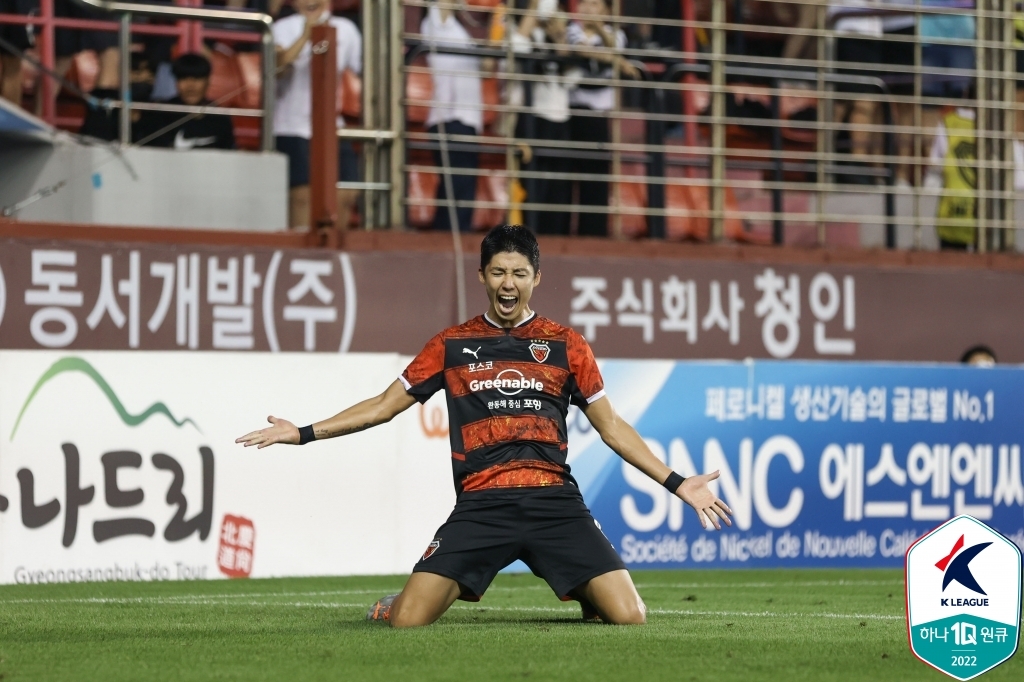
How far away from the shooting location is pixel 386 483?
1253cm

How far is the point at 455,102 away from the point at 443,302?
1704 millimetres

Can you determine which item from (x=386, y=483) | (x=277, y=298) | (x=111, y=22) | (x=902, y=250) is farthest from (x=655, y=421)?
(x=111, y=22)

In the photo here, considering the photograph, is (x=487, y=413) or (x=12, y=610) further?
(x=12, y=610)

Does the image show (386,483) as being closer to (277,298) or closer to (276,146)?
(277,298)

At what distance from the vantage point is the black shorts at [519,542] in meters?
8.05

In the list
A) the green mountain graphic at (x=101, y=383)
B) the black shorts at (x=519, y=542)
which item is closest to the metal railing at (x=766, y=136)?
the green mountain graphic at (x=101, y=383)

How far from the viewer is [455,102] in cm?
1491

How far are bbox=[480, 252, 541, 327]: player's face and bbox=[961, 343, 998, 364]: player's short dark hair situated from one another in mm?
8548

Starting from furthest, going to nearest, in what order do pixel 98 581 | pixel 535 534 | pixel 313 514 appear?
pixel 313 514, pixel 98 581, pixel 535 534

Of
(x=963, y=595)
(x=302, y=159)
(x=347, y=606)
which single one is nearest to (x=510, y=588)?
(x=347, y=606)

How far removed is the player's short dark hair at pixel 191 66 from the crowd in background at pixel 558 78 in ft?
0.04

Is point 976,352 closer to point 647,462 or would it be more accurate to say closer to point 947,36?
point 947,36

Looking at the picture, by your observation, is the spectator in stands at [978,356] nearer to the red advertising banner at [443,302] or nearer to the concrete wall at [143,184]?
the red advertising banner at [443,302]

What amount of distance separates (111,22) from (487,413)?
23.0 ft
